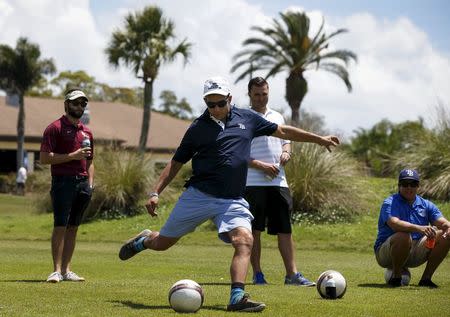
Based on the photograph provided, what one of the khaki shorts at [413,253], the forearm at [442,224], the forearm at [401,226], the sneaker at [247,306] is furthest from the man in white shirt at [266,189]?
the sneaker at [247,306]

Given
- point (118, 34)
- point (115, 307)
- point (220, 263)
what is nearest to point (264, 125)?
point (115, 307)

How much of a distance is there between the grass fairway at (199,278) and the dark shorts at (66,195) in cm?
75

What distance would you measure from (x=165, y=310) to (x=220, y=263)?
6202 mm

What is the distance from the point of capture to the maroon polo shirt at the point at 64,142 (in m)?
10.9

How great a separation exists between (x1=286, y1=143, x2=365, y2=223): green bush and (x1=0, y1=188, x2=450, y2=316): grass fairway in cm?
61

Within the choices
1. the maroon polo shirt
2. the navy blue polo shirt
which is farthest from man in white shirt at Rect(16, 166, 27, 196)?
the navy blue polo shirt

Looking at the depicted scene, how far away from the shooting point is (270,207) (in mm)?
11648

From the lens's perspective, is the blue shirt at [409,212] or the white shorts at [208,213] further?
the blue shirt at [409,212]

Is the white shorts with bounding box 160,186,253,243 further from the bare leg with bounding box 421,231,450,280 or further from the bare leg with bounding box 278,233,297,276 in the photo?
the bare leg with bounding box 421,231,450,280

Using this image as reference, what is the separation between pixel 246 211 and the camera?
8.95 meters

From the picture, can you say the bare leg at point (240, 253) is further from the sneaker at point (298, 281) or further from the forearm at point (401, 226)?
the forearm at point (401, 226)

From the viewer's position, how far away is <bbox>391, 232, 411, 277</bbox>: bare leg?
10930 mm

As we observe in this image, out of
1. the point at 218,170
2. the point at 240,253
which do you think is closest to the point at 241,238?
the point at 240,253

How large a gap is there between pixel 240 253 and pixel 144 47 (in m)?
43.3
